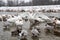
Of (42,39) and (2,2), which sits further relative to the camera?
(2,2)

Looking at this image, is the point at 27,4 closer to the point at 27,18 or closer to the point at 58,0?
the point at 58,0

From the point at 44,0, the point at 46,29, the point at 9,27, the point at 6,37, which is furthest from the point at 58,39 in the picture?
the point at 44,0

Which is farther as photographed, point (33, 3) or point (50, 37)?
point (33, 3)

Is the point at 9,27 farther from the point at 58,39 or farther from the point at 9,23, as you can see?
the point at 58,39

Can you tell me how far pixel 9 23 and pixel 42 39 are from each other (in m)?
1.33

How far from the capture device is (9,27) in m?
3.83

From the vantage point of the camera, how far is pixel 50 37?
9.73ft

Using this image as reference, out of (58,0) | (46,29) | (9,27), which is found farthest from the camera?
(58,0)

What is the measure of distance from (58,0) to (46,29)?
875cm

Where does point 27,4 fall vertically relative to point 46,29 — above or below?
below

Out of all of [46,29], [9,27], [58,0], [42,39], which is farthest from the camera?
[58,0]

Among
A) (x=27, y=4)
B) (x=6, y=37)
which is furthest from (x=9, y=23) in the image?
(x=27, y=4)

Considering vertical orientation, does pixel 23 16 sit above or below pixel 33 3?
above

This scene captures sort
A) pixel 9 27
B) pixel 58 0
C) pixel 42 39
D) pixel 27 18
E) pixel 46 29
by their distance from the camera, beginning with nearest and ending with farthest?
pixel 42 39 < pixel 46 29 < pixel 9 27 < pixel 27 18 < pixel 58 0
